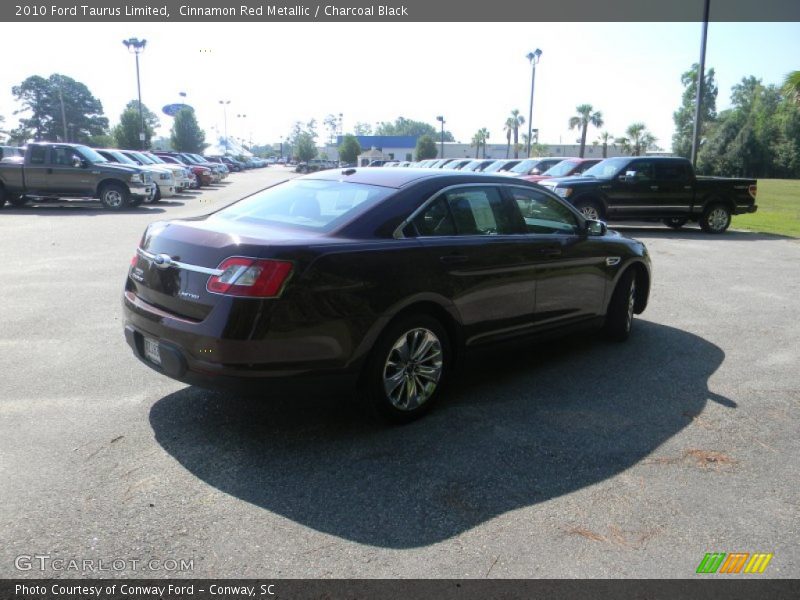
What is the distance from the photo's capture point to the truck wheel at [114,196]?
795 inches

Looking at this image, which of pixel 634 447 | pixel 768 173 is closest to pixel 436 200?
pixel 634 447

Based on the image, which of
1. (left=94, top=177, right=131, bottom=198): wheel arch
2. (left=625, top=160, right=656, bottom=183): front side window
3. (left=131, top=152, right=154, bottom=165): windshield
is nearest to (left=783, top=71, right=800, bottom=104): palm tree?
(left=625, top=160, right=656, bottom=183): front side window

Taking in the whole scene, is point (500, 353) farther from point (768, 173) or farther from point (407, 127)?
point (407, 127)

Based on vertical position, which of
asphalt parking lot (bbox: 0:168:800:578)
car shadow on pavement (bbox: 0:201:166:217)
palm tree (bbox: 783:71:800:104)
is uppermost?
palm tree (bbox: 783:71:800:104)

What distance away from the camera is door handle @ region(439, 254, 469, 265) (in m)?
4.49

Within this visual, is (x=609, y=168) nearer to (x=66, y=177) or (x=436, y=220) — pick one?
(x=436, y=220)

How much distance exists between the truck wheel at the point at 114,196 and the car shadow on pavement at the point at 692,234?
14.6 metres

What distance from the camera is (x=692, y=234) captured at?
1702 cm

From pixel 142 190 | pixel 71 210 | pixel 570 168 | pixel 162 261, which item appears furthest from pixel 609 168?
pixel 71 210

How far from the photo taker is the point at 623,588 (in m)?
2.78

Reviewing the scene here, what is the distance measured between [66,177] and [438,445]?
1941 cm

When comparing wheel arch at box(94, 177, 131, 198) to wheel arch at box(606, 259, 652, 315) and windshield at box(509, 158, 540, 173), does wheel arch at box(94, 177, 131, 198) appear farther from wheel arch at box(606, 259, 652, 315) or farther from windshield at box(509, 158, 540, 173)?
wheel arch at box(606, 259, 652, 315)

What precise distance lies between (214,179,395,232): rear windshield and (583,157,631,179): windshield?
1276 cm

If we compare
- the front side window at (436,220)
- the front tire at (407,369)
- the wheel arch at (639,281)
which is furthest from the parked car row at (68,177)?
the front tire at (407,369)
